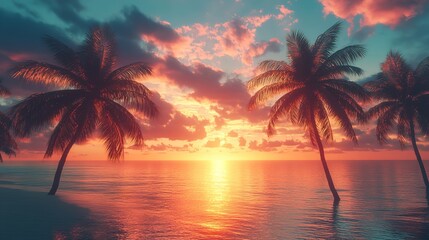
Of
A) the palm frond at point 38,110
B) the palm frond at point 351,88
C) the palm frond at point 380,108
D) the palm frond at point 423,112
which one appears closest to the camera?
the palm frond at point 38,110

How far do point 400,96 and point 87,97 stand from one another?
28.8 m

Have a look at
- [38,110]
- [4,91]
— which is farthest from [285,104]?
[4,91]

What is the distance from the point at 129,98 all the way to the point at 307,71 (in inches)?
568

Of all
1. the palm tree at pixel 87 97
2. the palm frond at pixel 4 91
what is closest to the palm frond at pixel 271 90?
the palm tree at pixel 87 97

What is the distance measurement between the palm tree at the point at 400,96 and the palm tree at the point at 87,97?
22488 millimetres

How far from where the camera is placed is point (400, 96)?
97.2ft

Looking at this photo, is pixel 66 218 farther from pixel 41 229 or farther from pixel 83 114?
pixel 83 114

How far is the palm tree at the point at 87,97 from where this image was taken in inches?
848

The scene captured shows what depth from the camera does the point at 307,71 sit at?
2462cm

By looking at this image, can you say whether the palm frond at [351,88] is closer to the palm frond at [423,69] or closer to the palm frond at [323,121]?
the palm frond at [323,121]

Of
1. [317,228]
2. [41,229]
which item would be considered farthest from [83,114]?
[317,228]

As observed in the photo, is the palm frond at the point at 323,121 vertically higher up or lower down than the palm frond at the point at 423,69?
lower down

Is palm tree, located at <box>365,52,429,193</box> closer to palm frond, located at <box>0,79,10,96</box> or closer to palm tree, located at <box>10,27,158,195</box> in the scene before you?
palm tree, located at <box>10,27,158,195</box>

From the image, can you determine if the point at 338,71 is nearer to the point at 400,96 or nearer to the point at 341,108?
the point at 341,108
